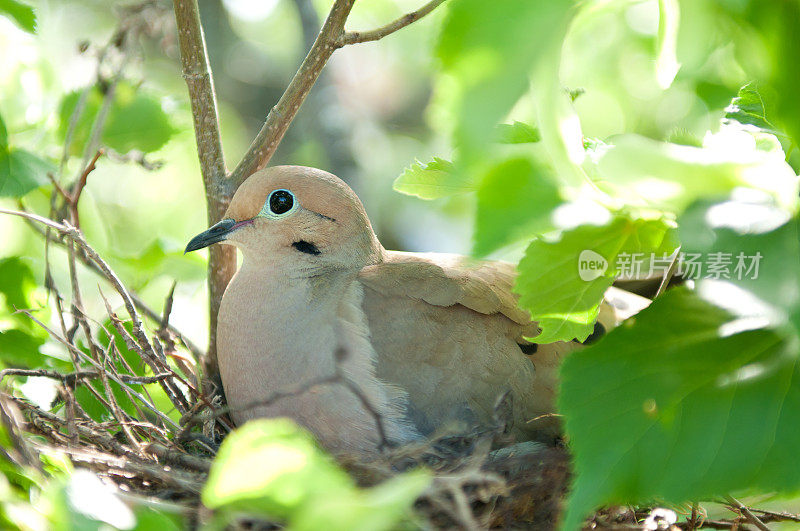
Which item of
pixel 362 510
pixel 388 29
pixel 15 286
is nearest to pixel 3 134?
pixel 15 286

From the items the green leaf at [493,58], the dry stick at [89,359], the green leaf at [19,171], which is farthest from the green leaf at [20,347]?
the green leaf at [493,58]

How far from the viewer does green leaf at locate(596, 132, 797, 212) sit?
704 millimetres

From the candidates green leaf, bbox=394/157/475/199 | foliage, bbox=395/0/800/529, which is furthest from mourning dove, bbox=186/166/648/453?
foliage, bbox=395/0/800/529

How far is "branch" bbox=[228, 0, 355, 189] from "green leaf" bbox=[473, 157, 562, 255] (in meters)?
0.85

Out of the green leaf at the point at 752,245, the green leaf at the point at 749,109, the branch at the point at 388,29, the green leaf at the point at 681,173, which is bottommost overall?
the green leaf at the point at 752,245

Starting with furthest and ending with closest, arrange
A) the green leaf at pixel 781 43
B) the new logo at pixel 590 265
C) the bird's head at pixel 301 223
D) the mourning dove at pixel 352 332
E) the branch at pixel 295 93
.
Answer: the bird's head at pixel 301 223, the mourning dove at pixel 352 332, the branch at pixel 295 93, the new logo at pixel 590 265, the green leaf at pixel 781 43

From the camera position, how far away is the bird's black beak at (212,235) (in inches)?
71.5

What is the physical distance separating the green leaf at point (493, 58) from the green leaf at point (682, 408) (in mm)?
443

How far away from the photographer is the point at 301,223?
6.56 ft

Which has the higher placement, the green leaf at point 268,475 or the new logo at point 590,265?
the new logo at point 590,265

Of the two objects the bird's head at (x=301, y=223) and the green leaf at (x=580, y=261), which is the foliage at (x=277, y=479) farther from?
the bird's head at (x=301, y=223)

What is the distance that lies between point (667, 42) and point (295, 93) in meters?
0.87

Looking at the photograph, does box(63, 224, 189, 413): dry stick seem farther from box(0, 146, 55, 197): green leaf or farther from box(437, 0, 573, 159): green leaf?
box(437, 0, 573, 159): green leaf

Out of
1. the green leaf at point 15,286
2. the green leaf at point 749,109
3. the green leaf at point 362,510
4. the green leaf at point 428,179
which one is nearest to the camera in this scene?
the green leaf at point 362,510
